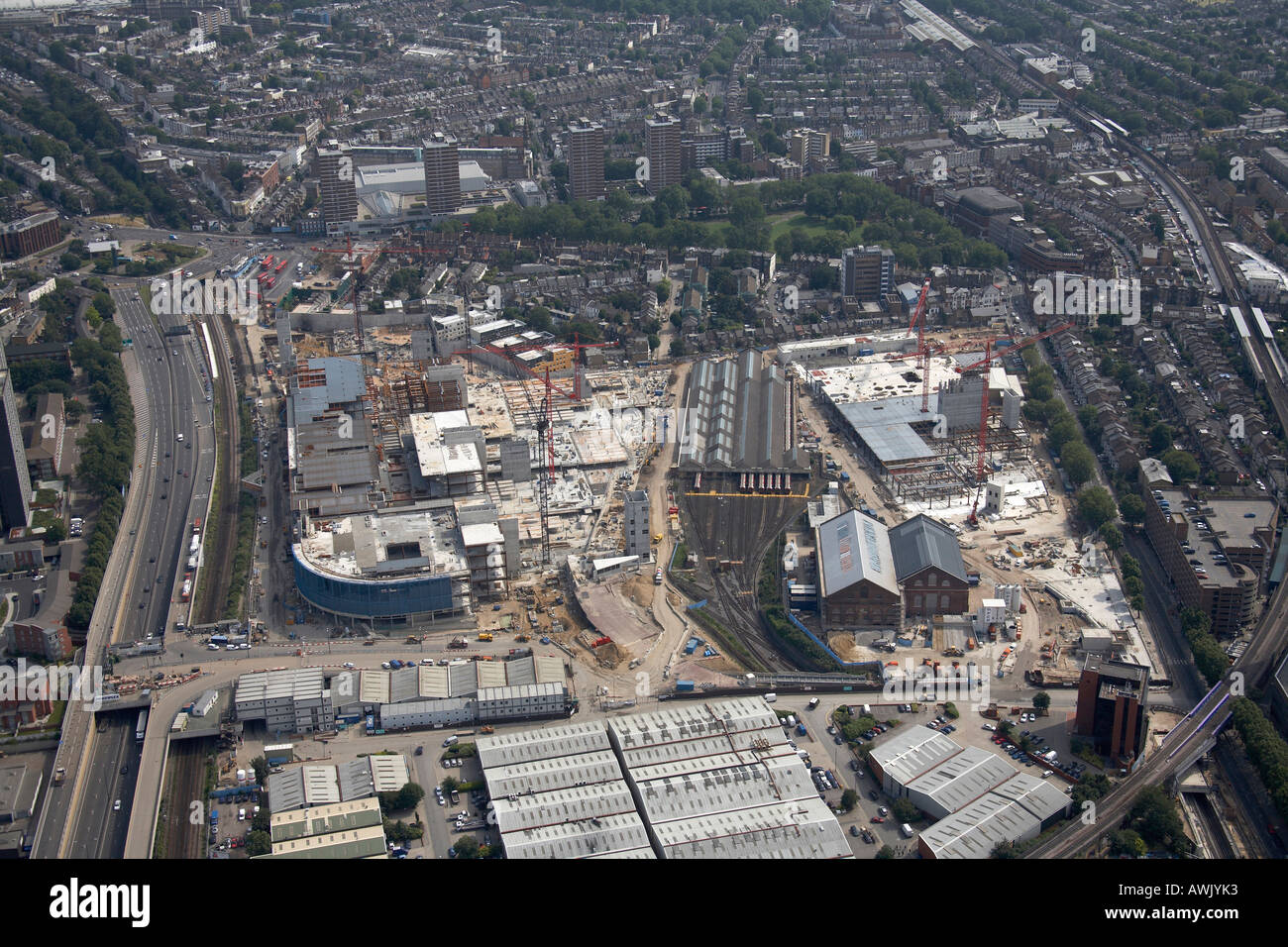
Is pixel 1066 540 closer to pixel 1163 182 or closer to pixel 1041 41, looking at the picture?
pixel 1163 182

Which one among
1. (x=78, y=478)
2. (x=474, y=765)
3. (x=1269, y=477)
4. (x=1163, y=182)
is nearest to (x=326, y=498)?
(x=78, y=478)

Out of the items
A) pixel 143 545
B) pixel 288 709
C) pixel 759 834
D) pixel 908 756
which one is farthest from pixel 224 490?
pixel 908 756

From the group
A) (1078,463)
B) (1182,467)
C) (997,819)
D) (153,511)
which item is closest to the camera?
(997,819)

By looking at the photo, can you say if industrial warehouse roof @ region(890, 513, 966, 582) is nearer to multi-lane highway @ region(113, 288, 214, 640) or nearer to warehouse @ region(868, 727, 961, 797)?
warehouse @ region(868, 727, 961, 797)

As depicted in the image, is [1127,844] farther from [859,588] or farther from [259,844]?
[259,844]

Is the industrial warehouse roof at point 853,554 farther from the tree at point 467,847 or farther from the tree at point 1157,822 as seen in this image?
the tree at point 467,847

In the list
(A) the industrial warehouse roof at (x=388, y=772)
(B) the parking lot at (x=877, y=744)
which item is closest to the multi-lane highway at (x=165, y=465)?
(A) the industrial warehouse roof at (x=388, y=772)
